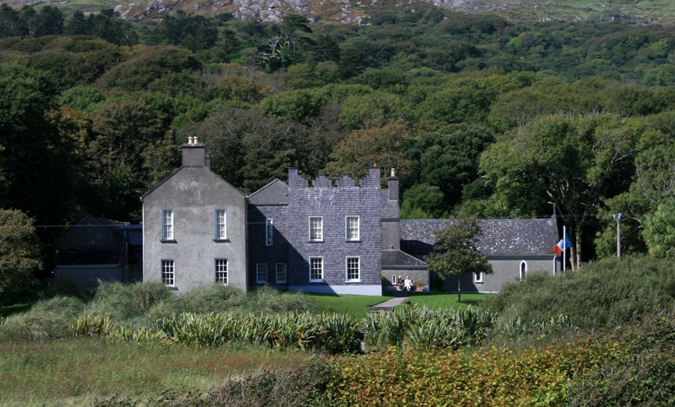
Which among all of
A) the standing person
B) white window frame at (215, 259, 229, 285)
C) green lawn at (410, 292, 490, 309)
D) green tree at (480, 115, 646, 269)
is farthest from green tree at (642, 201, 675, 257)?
white window frame at (215, 259, 229, 285)

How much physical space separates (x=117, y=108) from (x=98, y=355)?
50743 millimetres

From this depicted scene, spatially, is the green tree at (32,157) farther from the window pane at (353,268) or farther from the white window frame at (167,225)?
the window pane at (353,268)

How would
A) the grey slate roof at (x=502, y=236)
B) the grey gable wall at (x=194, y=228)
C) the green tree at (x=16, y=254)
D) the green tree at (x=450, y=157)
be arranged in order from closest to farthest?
1. the green tree at (x=16, y=254)
2. the grey gable wall at (x=194, y=228)
3. the grey slate roof at (x=502, y=236)
4. the green tree at (x=450, y=157)

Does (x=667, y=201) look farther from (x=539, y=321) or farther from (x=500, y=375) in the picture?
(x=500, y=375)

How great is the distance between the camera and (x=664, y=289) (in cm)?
3250

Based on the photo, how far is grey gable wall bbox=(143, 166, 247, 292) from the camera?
4719cm

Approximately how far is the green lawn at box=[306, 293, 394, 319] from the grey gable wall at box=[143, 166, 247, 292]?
15.9 feet

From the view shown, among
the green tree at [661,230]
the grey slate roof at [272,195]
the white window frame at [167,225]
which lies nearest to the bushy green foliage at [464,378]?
the green tree at [661,230]

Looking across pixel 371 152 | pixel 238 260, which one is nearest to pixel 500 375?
pixel 238 260

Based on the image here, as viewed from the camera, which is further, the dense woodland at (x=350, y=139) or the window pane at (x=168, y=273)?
the dense woodland at (x=350, y=139)

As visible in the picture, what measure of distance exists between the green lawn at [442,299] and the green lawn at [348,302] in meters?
1.79

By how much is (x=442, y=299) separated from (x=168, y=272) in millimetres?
14610

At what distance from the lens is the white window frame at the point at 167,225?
47.4 m

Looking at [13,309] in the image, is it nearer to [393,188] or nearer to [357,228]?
[357,228]
